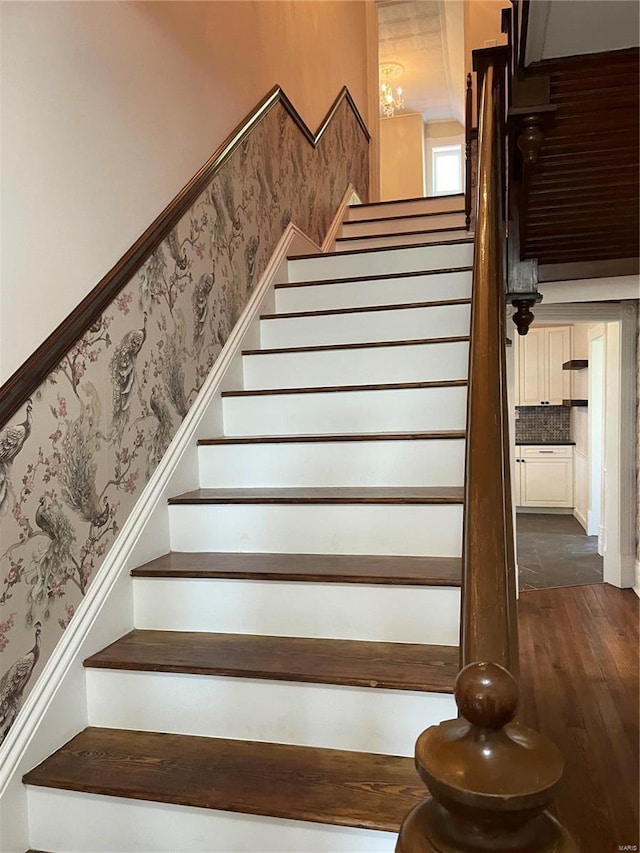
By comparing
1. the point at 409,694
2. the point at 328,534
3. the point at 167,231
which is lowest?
the point at 409,694

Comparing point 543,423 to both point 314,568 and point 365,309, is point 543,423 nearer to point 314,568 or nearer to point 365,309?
point 365,309

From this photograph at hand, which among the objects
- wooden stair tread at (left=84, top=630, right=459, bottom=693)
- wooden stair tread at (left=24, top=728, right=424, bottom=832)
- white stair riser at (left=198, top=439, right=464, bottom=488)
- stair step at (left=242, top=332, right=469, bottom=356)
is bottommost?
wooden stair tread at (left=24, top=728, right=424, bottom=832)

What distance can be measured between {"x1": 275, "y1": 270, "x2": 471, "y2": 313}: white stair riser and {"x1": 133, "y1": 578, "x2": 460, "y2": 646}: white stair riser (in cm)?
153

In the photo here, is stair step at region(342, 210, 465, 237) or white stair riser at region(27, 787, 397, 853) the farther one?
stair step at region(342, 210, 465, 237)

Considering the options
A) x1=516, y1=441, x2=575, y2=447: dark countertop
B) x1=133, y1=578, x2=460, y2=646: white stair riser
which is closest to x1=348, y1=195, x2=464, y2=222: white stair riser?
x1=133, y1=578, x2=460, y2=646: white stair riser

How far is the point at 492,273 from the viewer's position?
4.08 ft

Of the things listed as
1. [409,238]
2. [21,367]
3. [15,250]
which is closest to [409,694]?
[21,367]

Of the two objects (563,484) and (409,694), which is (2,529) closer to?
(409,694)

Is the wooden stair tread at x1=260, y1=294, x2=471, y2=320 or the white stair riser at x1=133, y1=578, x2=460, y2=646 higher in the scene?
the wooden stair tread at x1=260, y1=294, x2=471, y2=320

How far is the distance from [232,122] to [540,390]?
239 inches

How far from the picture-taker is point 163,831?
1232mm

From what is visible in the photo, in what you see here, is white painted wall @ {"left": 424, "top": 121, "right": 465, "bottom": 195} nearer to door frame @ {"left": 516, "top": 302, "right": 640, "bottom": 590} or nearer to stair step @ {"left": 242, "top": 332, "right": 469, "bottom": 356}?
door frame @ {"left": 516, "top": 302, "right": 640, "bottom": 590}

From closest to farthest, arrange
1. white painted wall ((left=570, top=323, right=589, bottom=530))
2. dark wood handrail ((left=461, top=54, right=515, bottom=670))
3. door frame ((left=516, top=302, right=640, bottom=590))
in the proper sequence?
1. dark wood handrail ((left=461, top=54, right=515, bottom=670))
2. door frame ((left=516, top=302, right=640, bottom=590))
3. white painted wall ((left=570, top=323, right=589, bottom=530))

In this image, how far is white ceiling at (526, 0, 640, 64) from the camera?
4.80 ft
